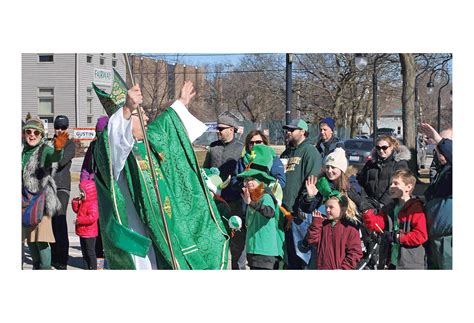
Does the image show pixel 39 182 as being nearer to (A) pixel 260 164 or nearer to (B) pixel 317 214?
(A) pixel 260 164

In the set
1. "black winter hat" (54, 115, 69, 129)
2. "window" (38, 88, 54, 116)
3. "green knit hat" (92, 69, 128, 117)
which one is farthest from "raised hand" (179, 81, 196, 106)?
"window" (38, 88, 54, 116)

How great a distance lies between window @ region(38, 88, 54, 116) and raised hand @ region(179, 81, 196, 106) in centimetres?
124

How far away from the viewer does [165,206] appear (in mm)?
6531

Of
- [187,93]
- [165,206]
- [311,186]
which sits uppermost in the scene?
[187,93]

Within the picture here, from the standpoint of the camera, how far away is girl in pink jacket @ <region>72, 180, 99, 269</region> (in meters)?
7.42

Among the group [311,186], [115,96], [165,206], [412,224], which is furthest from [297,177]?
[115,96]

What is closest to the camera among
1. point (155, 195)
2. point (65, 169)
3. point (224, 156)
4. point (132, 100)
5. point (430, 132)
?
point (132, 100)

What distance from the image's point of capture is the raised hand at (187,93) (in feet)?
22.7

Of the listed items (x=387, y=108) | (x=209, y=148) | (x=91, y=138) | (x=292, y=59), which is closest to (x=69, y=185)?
(x=91, y=138)

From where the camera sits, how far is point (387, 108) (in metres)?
7.41

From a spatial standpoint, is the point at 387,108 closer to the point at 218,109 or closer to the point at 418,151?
the point at 418,151

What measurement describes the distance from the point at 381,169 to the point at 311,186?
0.60 metres

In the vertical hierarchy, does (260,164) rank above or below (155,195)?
above

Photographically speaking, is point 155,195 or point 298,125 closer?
point 155,195
